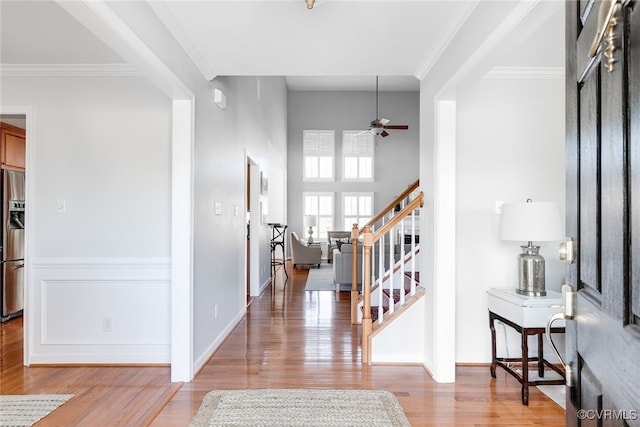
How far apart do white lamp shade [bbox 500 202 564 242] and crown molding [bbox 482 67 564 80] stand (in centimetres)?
117

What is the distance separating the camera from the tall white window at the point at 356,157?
10.5 m

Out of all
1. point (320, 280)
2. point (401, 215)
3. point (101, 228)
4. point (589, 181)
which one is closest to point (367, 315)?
point (401, 215)

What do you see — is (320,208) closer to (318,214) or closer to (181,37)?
(318,214)

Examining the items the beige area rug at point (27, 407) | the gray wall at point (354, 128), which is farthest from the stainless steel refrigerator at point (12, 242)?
the gray wall at point (354, 128)

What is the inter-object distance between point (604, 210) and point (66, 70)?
12.5 feet

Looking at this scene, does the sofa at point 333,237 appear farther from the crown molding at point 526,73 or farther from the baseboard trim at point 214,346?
the crown molding at point 526,73

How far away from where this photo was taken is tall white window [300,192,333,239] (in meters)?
10.5

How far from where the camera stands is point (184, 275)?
9.05 ft

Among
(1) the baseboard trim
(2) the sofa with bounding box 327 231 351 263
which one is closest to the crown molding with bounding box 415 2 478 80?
(1) the baseboard trim

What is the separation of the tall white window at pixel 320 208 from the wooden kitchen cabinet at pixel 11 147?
682 cm

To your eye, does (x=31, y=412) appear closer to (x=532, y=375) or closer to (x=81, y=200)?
(x=81, y=200)

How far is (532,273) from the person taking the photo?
8.85 ft

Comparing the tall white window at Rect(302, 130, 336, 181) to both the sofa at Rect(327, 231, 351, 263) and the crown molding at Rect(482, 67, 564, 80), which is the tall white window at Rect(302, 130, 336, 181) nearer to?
the sofa at Rect(327, 231, 351, 263)

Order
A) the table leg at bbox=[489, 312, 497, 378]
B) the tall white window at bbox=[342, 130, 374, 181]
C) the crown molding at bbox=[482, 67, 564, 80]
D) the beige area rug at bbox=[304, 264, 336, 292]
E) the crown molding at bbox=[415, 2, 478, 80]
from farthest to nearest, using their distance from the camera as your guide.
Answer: the tall white window at bbox=[342, 130, 374, 181]
the beige area rug at bbox=[304, 264, 336, 292]
the crown molding at bbox=[482, 67, 564, 80]
the table leg at bbox=[489, 312, 497, 378]
the crown molding at bbox=[415, 2, 478, 80]
